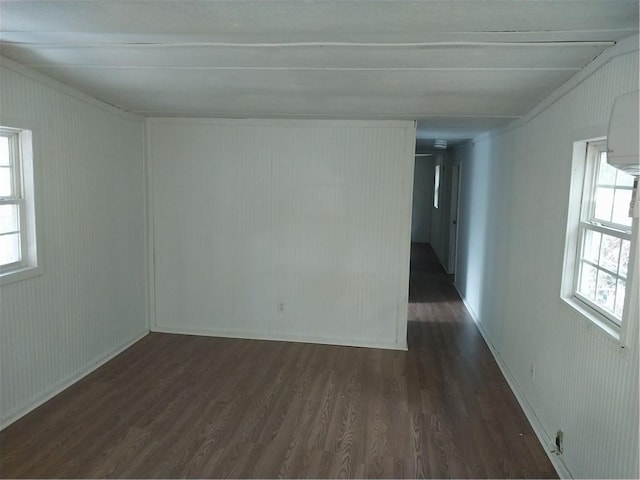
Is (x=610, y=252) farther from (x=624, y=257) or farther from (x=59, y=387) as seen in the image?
(x=59, y=387)

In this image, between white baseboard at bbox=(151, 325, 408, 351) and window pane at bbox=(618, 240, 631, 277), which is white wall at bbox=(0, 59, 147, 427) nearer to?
white baseboard at bbox=(151, 325, 408, 351)

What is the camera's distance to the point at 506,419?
3.14 metres

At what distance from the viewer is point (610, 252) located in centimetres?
227

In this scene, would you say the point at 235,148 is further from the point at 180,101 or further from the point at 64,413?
the point at 64,413

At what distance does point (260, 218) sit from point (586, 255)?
2.94 metres

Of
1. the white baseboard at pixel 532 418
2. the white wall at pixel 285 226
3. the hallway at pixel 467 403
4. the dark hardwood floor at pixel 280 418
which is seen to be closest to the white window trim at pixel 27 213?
the dark hardwood floor at pixel 280 418

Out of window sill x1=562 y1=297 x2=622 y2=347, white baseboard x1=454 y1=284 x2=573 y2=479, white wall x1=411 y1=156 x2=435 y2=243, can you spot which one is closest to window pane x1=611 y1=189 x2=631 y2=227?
window sill x1=562 y1=297 x2=622 y2=347

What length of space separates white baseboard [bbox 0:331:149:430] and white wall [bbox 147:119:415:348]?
829 millimetres

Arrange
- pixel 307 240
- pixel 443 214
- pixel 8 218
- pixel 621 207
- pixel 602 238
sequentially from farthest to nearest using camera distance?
pixel 443 214 < pixel 307 240 < pixel 8 218 < pixel 602 238 < pixel 621 207

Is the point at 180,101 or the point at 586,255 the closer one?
the point at 586,255

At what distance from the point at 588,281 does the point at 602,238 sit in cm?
29

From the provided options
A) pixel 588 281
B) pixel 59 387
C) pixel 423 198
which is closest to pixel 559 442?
pixel 588 281

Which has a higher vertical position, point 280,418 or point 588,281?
point 588,281

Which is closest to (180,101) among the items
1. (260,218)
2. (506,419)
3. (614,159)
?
(260,218)
